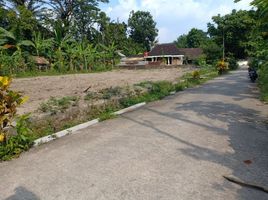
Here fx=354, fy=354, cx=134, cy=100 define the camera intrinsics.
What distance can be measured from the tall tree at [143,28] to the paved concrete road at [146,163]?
277 feet

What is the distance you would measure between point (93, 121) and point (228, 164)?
14.3 feet

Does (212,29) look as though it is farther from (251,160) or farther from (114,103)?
(251,160)

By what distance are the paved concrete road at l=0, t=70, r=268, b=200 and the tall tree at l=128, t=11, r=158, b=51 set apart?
277ft

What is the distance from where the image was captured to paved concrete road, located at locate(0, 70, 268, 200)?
441cm


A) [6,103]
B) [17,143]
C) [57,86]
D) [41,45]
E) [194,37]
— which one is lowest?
[57,86]

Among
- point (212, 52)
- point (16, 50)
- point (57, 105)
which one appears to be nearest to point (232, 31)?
point (212, 52)

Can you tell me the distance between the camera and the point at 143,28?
9156 centimetres

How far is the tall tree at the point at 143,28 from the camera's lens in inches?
3605

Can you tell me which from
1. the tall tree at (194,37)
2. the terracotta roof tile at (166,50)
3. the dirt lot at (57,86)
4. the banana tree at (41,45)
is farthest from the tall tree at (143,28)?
the dirt lot at (57,86)

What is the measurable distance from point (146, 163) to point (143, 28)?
290ft

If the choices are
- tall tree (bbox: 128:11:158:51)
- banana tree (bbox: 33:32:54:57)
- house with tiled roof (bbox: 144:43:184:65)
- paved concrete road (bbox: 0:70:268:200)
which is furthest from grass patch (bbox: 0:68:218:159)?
tall tree (bbox: 128:11:158:51)

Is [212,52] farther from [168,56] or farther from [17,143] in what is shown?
[17,143]

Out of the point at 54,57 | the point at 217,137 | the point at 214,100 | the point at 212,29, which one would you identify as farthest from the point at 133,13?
the point at 217,137

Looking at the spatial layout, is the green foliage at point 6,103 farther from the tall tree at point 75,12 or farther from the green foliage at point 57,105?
the tall tree at point 75,12
